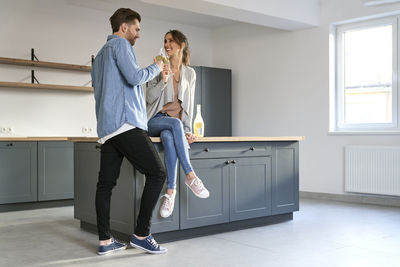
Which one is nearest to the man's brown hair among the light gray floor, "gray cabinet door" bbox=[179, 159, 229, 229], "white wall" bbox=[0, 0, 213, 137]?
"gray cabinet door" bbox=[179, 159, 229, 229]

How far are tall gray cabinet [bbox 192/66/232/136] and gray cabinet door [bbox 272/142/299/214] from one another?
2824 millimetres

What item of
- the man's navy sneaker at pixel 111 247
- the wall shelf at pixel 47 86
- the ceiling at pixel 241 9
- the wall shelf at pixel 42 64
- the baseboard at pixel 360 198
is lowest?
the baseboard at pixel 360 198

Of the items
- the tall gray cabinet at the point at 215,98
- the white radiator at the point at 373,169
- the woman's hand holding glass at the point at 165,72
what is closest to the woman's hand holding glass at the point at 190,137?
the woman's hand holding glass at the point at 165,72

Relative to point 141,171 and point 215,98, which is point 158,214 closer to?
point 141,171

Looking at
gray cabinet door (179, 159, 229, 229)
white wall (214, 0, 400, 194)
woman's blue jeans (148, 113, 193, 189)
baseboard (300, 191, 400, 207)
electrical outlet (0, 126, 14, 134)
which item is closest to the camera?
woman's blue jeans (148, 113, 193, 189)

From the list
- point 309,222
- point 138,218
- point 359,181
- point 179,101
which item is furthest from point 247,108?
point 138,218

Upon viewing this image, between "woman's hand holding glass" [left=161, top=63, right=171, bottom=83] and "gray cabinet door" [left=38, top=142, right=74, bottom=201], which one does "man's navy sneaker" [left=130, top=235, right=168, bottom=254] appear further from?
"gray cabinet door" [left=38, top=142, right=74, bottom=201]

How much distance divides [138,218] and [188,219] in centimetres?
56

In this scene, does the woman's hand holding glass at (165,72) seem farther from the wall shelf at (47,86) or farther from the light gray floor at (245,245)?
the wall shelf at (47,86)

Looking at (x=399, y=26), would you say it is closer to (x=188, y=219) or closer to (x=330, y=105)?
(x=330, y=105)

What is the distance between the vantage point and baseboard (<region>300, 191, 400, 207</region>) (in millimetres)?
5578

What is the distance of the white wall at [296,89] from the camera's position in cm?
613

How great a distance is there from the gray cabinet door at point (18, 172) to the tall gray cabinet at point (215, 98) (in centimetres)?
254

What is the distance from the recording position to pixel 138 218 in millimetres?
3125
